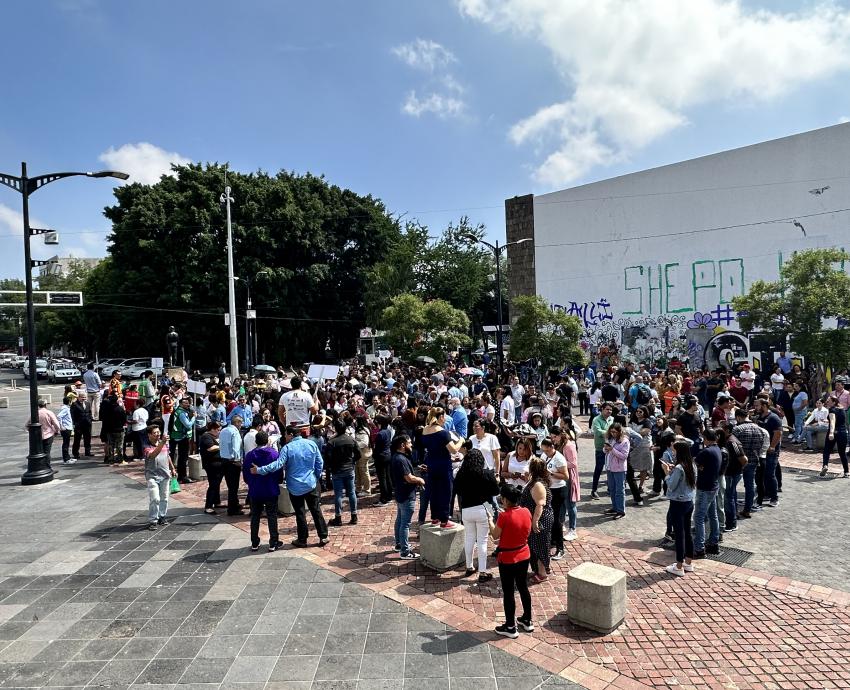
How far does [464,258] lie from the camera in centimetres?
4044

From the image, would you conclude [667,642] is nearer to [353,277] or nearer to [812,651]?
[812,651]

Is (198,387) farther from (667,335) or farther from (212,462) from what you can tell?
(667,335)

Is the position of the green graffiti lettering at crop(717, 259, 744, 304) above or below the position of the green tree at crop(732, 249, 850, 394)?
above

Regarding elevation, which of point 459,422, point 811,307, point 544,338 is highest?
point 811,307

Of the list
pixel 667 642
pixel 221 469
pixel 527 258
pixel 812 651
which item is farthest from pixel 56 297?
pixel 527 258

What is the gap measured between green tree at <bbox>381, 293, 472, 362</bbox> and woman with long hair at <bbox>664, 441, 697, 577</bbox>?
19.4 meters

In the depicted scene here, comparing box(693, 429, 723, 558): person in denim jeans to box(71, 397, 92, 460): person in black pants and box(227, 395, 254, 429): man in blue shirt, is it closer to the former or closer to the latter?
box(227, 395, 254, 429): man in blue shirt

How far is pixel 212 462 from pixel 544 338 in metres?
14.8

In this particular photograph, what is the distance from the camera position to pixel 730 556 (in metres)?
7.16

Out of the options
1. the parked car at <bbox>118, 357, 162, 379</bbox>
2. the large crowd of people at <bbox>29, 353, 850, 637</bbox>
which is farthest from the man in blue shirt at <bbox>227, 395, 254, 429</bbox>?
the parked car at <bbox>118, 357, 162, 379</bbox>

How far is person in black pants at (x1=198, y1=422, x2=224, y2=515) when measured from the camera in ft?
30.8

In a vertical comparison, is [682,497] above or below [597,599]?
above

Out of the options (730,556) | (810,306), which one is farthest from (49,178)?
(810,306)

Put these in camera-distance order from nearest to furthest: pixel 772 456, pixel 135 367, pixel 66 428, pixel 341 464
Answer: pixel 341 464 < pixel 772 456 < pixel 66 428 < pixel 135 367
